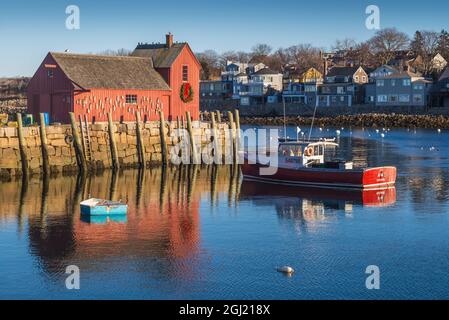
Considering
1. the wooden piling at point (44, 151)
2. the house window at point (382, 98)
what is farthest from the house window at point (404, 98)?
the wooden piling at point (44, 151)

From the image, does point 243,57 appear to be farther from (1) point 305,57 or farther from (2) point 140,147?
(2) point 140,147

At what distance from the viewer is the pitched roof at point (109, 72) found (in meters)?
51.9

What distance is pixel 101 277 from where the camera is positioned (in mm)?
21984

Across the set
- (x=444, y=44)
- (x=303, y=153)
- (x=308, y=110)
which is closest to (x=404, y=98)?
(x=308, y=110)

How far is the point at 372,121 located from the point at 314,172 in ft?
230

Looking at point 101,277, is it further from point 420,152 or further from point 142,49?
point 420,152

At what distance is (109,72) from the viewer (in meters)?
53.7

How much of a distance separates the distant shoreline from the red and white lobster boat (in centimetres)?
6100

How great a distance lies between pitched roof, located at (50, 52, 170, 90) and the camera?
51.9 meters

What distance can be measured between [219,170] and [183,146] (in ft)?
12.2

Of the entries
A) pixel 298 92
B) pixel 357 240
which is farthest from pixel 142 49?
pixel 298 92

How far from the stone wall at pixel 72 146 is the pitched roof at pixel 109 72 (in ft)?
16.8

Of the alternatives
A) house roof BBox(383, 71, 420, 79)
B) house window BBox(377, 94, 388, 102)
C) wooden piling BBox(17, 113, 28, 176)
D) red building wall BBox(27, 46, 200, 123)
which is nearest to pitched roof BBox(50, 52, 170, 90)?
red building wall BBox(27, 46, 200, 123)
